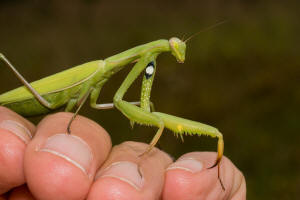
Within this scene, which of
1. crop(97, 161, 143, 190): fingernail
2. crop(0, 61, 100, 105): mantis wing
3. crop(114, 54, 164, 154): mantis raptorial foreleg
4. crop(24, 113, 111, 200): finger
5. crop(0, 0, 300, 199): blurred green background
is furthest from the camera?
crop(0, 0, 300, 199): blurred green background

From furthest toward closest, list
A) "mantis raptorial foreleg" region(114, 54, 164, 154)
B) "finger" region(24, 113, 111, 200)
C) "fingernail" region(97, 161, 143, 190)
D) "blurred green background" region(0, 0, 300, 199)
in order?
"blurred green background" region(0, 0, 300, 199) < "mantis raptorial foreleg" region(114, 54, 164, 154) < "fingernail" region(97, 161, 143, 190) < "finger" region(24, 113, 111, 200)

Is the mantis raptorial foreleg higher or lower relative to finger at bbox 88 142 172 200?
higher

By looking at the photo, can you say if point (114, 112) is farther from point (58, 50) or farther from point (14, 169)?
point (14, 169)

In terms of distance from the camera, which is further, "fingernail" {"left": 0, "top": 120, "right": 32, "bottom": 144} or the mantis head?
the mantis head

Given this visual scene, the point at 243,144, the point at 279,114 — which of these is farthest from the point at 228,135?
the point at 279,114

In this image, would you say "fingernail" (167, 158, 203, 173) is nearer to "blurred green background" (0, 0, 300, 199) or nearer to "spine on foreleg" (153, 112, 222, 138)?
"spine on foreleg" (153, 112, 222, 138)

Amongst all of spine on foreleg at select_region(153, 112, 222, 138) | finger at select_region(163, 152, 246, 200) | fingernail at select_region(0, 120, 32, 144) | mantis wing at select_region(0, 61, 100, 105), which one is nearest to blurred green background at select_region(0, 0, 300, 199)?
finger at select_region(163, 152, 246, 200)

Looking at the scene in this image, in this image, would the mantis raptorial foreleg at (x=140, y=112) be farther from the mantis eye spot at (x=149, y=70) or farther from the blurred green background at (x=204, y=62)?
the blurred green background at (x=204, y=62)

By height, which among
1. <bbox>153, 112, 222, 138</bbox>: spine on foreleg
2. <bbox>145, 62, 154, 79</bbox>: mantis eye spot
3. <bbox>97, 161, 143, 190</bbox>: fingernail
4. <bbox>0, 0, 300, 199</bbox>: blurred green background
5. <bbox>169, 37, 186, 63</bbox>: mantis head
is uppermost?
<bbox>169, 37, 186, 63</bbox>: mantis head
